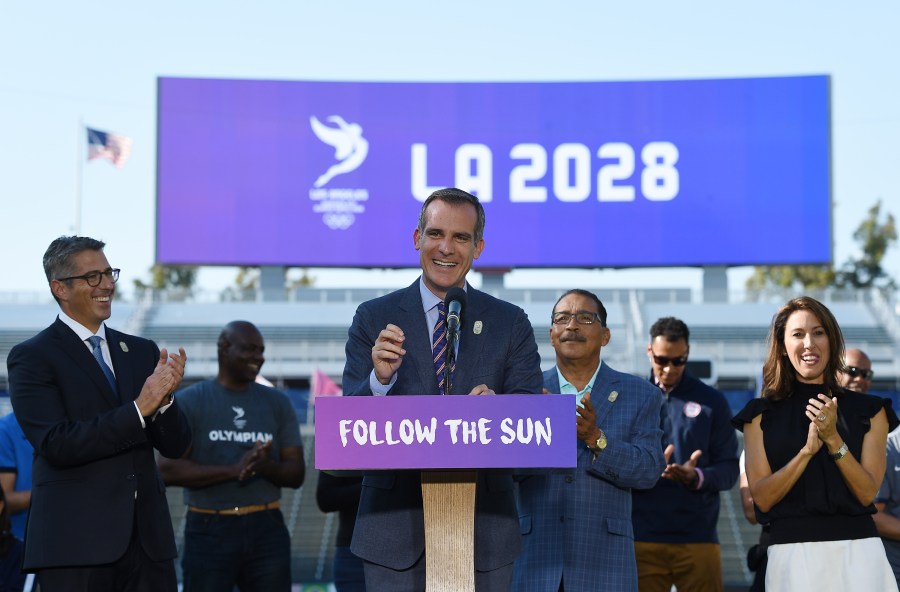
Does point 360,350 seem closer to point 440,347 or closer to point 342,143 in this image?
point 440,347

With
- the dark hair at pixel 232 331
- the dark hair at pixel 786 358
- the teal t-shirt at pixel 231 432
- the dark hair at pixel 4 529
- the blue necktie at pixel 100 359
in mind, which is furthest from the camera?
the dark hair at pixel 232 331

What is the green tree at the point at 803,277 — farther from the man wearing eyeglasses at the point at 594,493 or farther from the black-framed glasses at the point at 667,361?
the man wearing eyeglasses at the point at 594,493

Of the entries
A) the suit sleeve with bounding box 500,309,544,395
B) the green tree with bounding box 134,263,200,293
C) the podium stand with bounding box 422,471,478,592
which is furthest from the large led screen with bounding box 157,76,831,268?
the green tree with bounding box 134,263,200,293

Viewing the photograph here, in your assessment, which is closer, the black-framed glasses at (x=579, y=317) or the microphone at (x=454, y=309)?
the microphone at (x=454, y=309)

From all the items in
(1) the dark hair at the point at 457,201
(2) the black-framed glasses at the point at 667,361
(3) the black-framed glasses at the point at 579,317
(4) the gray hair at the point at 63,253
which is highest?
(1) the dark hair at the point at 457,201

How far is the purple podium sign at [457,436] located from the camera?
9.16ft

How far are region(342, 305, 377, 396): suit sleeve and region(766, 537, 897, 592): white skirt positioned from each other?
156 cm

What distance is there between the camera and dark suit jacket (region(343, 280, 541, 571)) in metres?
3.20

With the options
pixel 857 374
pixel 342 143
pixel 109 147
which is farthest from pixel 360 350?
pixel 109 147

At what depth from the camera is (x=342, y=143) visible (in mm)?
26562

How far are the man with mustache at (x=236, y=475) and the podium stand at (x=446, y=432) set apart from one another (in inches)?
110

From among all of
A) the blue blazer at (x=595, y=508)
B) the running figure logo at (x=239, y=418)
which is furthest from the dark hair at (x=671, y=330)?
the running figure logo at (x=239, y=418)

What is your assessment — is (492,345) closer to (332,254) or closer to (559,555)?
(559,555)

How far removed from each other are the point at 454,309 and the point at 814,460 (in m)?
1.52
